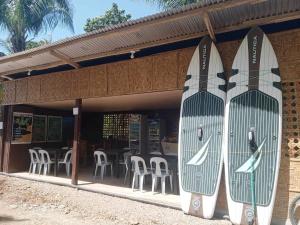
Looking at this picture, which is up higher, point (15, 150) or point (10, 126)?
point (10, 126)

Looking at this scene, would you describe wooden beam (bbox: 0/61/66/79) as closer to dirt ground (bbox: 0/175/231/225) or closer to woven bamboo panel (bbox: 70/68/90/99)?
woven bamboo panel (bbox: 70/68/90/99)

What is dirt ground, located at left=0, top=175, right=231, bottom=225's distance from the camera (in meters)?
6.02

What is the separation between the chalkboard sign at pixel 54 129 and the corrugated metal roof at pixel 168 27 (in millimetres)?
4473

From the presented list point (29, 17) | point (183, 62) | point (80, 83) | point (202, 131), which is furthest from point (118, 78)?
point (29, 17)

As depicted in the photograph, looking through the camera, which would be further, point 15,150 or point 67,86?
point 15,150

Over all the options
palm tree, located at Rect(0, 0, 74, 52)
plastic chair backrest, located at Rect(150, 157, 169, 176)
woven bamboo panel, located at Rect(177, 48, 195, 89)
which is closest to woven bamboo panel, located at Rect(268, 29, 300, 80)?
woven bamboo panel, located at Rect(177, 48, 195, 89)

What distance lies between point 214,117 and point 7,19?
16315 mm

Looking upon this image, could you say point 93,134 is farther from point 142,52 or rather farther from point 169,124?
point 142,52

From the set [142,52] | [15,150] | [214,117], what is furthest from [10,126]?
[214,117]

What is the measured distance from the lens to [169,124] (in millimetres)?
13031

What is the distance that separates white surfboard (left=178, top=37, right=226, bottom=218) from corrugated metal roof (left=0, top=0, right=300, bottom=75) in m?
0.52

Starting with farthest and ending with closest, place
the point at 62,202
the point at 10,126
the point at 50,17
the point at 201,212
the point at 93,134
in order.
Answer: the point at 50,17 < the point at 93,134 < the point at 10,126 < the point at 62,202 < the point at 201,212

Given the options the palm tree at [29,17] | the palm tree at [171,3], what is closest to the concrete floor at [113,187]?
the palm tree at [171,3]

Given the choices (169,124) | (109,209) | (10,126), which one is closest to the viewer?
(109,209)
